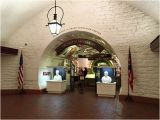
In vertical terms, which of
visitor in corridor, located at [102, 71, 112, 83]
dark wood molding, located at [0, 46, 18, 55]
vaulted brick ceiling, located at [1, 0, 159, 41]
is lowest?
visitor in corridor, located at [102, 71, 112, 83]

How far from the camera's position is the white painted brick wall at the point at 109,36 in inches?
→ 322

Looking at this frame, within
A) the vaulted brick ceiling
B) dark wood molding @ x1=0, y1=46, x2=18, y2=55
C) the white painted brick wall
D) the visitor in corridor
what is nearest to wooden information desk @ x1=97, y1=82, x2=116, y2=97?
the visitor in corridor

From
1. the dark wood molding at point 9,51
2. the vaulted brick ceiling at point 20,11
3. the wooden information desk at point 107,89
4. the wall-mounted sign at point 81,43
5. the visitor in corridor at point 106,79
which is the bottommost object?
the wooden information desk at point 107,89

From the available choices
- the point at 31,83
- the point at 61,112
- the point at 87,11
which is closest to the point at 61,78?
the point at 31,83

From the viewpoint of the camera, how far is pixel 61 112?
19.9 feet

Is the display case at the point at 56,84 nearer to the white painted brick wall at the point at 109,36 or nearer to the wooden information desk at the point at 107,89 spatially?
the white painted brick wall at the point at 109,36

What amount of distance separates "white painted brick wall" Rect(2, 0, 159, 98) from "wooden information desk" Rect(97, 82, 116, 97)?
632mm

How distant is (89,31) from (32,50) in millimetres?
3140

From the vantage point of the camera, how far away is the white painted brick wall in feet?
26.9

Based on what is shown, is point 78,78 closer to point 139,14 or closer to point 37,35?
point 37,35

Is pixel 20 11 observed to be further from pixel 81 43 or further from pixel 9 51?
pixel 81 43

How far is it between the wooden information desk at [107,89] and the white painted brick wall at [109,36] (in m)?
0.63

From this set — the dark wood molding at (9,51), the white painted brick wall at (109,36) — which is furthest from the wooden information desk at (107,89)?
the dark wood molding at (9,51)

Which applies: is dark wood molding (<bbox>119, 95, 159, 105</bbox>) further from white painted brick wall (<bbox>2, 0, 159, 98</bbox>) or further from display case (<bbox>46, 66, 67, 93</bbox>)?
display case (<bbox>46, 66, 67, 93</bbox>)
